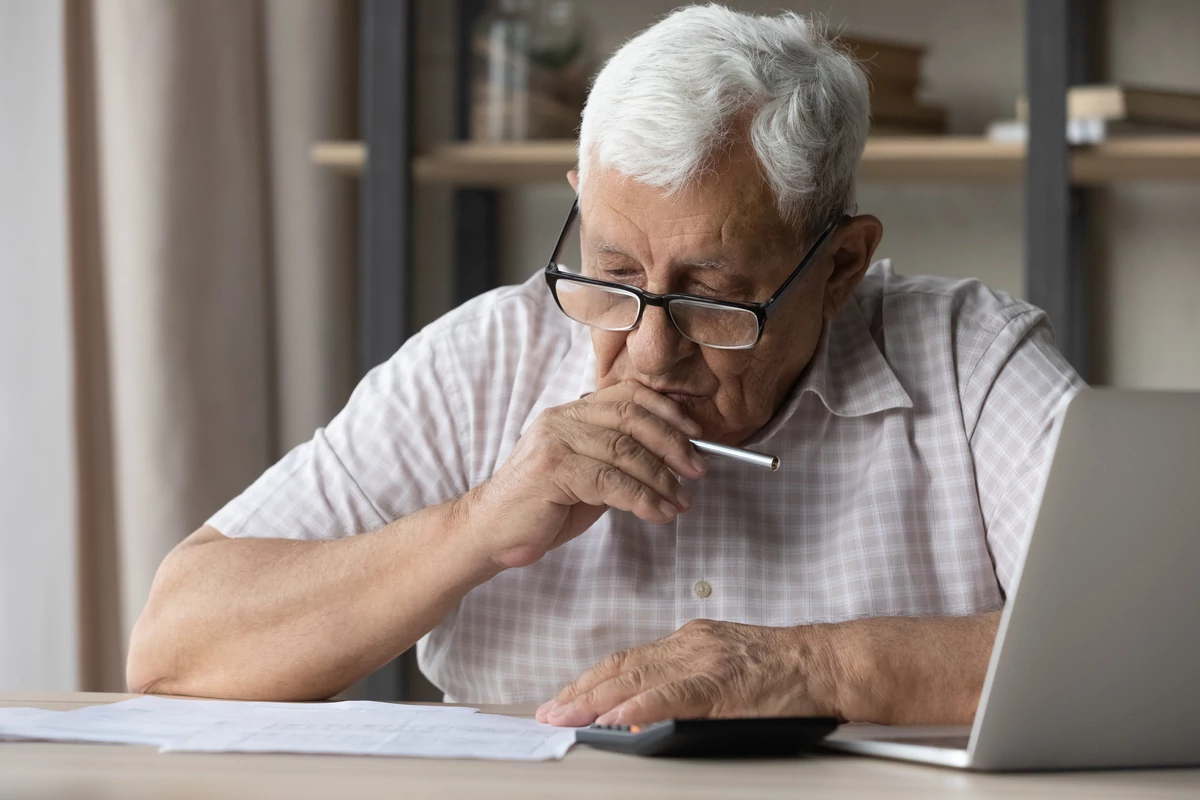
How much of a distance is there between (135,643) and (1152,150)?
5.62 feet

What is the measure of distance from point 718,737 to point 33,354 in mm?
1683

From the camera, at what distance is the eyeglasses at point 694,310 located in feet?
4.14

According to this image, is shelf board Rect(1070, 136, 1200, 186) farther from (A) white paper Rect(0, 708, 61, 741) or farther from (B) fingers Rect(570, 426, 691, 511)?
(A) white paper Rect(0, 708, 61, 741)

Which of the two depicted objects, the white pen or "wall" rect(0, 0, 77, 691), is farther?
"wall" rect(0, 0, 77, 691)

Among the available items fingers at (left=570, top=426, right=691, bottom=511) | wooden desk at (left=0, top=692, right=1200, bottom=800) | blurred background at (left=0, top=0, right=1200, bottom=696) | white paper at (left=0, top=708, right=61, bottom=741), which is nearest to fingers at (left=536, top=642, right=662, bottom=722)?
wooden desk at (left=0, top=692, right=1200, bottom=800)

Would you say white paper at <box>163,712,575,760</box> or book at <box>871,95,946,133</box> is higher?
book at <box>871,95,946,133</box>

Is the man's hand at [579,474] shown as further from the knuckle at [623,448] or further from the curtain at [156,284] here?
the curtain at [156,284]

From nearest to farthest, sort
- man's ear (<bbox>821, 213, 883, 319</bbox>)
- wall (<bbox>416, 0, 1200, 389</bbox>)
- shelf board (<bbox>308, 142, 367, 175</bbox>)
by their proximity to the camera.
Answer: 1. man's ear (<bbox>821, 213, 883, 319</bbox>)
2. shelf board (<bbox>308, 142, 367, 175</bbox>)
3. wall (<bbox>416, 0, 1200, 389</bbox>)

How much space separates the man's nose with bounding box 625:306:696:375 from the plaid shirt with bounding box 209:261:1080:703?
18 centimetres

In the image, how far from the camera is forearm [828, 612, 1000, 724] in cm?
103

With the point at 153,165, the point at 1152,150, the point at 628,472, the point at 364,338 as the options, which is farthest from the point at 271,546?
the point at 1152,150

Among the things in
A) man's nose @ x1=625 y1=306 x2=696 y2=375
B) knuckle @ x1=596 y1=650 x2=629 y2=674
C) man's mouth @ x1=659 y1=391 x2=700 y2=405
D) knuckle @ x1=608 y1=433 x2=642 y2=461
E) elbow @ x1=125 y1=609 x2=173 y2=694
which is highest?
man's nose @ x1=625 y1=306 x2=696 y2=375

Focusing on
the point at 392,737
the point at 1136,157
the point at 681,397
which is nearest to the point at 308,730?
the point at 392,737

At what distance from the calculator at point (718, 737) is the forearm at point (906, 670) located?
6.6 inches
